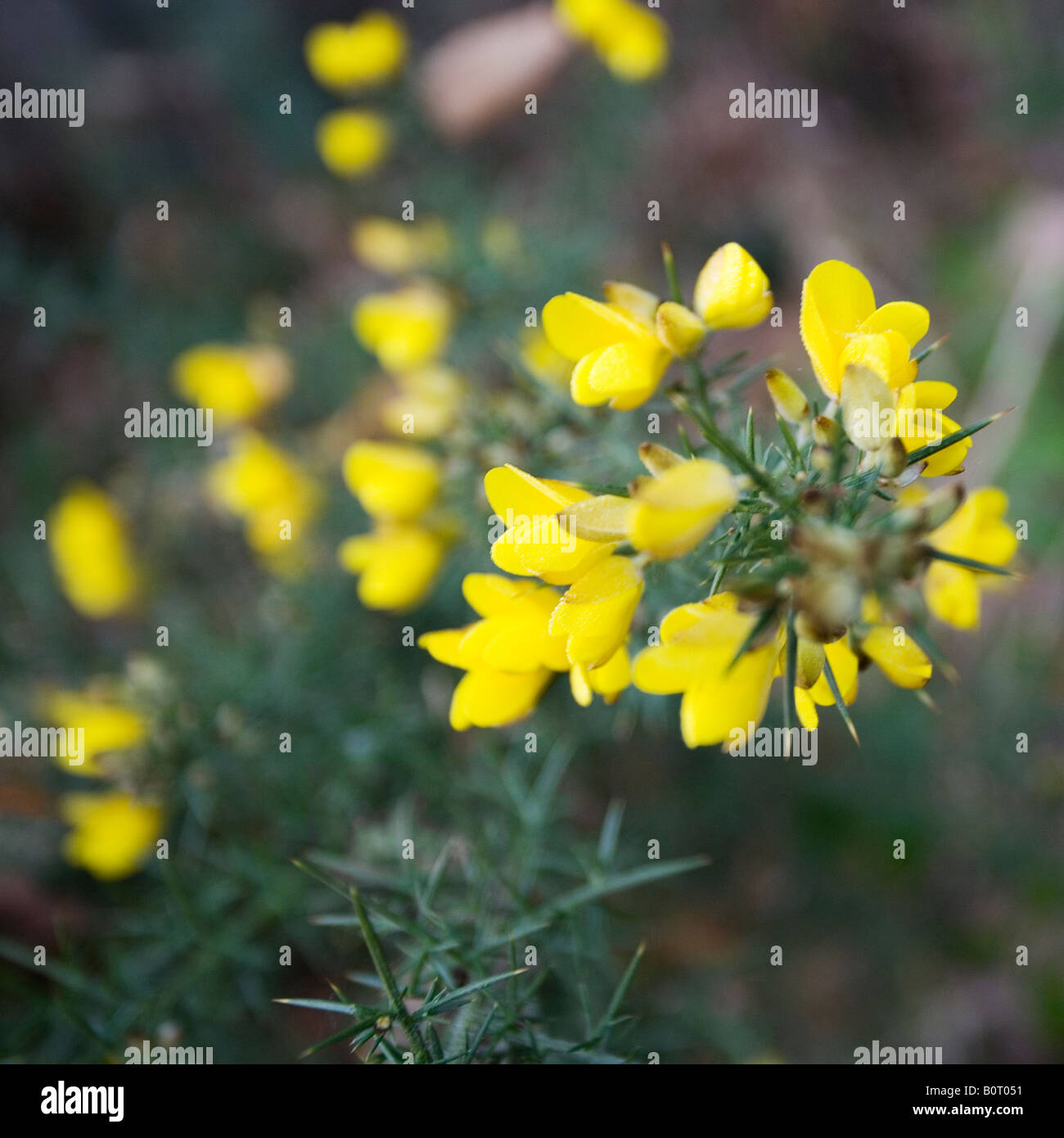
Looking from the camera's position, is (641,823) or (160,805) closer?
(160,805)

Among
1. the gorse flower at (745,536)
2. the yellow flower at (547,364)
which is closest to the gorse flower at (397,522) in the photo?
the yellow flower at (547,364)

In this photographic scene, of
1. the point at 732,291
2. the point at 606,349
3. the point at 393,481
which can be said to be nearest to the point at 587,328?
the point at 606,349

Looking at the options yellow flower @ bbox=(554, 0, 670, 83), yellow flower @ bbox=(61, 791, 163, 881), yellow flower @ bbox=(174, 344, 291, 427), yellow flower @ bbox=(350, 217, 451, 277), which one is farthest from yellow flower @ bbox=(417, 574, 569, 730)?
yellow flower @ bbox=(554, 0, 670, 83)

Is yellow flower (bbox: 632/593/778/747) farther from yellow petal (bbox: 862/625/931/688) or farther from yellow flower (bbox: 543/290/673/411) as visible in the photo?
yellow flower (bbox: 543/290/673/411)

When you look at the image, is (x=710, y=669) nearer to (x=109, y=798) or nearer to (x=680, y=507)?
(x=680, y=507)

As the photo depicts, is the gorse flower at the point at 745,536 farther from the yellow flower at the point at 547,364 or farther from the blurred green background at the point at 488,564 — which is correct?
the yellow flower at the point at 547,364
